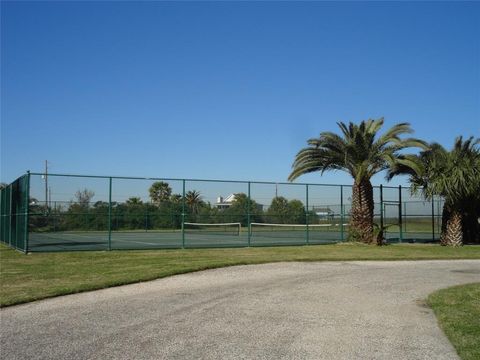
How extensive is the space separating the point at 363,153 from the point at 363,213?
2725mm

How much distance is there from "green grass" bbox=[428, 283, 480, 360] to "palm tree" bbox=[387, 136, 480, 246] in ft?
43.1

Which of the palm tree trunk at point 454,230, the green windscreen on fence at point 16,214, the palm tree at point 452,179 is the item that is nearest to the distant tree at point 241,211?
the palm tree at point 452,179

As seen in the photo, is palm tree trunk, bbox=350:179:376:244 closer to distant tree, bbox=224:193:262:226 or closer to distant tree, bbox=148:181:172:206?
distant tree, bbox=224:193:262:226

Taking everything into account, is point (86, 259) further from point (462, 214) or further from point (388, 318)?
point (462, 214)

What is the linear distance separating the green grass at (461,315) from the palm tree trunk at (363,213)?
13.1m

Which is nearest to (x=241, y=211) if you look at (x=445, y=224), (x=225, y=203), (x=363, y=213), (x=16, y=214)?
(x=225, y=203)

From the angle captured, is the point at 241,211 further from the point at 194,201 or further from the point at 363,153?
the point at 363,153

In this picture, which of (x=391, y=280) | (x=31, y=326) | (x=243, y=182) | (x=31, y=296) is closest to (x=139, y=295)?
(x=31, y=296)

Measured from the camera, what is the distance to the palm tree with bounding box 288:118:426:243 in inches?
946

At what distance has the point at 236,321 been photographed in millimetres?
7738

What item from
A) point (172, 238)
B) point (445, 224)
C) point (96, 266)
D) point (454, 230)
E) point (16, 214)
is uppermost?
point (16, 214)

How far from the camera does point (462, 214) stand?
25.3m

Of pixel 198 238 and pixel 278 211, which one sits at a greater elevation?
pixel 278 211

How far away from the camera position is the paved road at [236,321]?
624 centimetres
